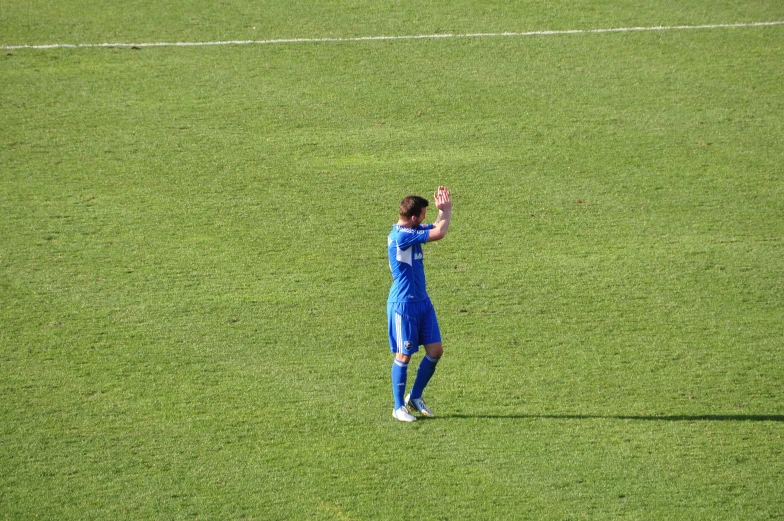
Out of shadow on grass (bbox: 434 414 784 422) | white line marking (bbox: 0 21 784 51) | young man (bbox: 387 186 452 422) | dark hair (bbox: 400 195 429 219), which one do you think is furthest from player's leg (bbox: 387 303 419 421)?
white line marking (bbox: 0 21 784 51)

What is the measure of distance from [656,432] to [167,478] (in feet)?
13.5

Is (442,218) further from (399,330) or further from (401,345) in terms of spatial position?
(401,345)

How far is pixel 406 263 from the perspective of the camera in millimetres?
7824

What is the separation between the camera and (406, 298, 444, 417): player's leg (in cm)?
791

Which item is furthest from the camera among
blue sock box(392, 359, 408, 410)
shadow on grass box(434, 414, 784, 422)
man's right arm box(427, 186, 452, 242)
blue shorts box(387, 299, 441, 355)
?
shadow on grass box(434, 414, 784, 422)

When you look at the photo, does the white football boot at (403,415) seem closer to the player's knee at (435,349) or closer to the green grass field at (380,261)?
the green grass field at (380,261)

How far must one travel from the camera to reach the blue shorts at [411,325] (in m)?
7.84

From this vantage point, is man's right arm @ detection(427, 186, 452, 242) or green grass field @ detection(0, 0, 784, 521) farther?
man's right arm @ detection(427, 186, 452, 242)

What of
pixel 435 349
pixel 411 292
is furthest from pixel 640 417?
pixel 411 292

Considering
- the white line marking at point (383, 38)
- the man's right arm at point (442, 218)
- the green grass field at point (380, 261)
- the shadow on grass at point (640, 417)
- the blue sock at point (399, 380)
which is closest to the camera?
the green grass field at point (380, 261)

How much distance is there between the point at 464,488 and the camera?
7281mm

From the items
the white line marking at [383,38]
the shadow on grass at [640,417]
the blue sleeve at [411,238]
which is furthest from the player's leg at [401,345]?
the white line marking at [383,38]

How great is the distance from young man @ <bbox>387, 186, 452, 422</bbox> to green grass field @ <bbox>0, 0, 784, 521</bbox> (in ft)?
1.95

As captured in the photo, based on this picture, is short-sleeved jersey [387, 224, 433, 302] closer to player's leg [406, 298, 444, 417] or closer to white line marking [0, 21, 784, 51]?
player's leg [406, 298, 444, 417]
